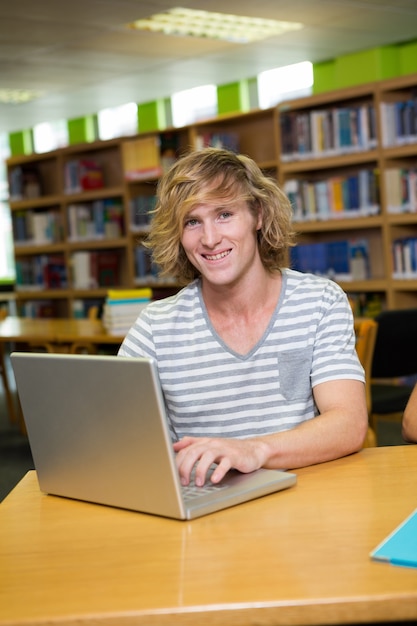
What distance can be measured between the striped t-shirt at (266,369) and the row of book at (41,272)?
22.8ft

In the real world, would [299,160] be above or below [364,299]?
above

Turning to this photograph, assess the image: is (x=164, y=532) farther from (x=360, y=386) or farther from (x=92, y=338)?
(x=92, y=338)

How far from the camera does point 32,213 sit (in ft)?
29.5

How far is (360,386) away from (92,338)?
2993 mm

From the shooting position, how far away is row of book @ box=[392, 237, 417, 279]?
610 centimetres

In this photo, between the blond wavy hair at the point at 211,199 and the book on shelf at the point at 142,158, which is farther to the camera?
the book on shelf at the point at 142,158

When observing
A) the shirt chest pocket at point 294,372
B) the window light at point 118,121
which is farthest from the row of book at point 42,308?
the shirt chest pocket at point 294,372

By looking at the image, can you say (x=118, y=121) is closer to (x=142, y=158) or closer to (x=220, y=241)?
(x=142, y=158)

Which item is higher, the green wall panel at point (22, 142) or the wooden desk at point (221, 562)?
the green wall panel at point (22, 142)

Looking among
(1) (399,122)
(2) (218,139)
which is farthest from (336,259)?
(2) (218,139)

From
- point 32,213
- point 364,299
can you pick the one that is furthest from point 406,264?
point 32,213

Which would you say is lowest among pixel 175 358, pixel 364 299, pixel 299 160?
pixel 364 299

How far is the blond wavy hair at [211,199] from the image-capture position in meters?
1.83

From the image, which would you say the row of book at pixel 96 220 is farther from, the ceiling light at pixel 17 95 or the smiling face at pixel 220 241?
the smiling face at pixel 220 241
